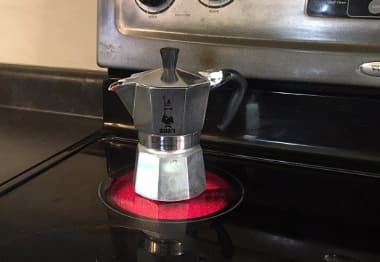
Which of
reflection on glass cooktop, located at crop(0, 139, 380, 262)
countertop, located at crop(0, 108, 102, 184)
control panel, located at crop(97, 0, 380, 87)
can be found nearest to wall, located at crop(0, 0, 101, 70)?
countertop, located at crop(0, 108, 102, 184)

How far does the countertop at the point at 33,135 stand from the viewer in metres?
0.67

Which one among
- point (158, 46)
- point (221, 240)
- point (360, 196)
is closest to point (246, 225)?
point (221, 240)

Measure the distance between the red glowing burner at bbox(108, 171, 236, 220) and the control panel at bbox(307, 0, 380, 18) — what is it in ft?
0.74

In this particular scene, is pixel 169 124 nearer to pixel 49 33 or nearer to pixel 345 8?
pixel 345 8

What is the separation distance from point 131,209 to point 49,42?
1.68ft

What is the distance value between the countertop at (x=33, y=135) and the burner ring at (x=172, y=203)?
128mm

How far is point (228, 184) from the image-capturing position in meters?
0.61

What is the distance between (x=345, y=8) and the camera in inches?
23.1

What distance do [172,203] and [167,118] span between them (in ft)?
0.30

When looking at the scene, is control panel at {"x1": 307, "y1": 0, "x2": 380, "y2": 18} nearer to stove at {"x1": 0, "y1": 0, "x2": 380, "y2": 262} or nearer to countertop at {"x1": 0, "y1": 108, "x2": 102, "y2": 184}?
stove at {"x1": 0, "y1": 0, "x2": 380, "y2": 262}

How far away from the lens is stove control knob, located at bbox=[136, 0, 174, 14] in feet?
2.17

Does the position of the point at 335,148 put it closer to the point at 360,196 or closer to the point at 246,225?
the point at 360,196

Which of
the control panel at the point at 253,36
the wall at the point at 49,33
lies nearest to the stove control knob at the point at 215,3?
the control panel at the point at 253,36

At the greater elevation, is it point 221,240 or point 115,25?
point 115,25
